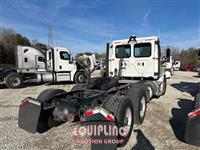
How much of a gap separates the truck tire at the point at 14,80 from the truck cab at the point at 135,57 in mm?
6564

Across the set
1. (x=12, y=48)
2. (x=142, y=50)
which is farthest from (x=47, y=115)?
(x=12, y=48)

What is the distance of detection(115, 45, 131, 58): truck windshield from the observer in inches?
214

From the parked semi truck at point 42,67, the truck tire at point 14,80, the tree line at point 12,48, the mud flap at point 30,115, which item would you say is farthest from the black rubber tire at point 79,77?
the tree line at point 12,48

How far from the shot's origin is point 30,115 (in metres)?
2.52

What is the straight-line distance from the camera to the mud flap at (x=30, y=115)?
2.47m

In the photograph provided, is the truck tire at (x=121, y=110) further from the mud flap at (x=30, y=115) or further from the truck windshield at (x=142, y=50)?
the truck windshield at (x=142, y=50)

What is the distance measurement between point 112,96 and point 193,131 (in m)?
1.63

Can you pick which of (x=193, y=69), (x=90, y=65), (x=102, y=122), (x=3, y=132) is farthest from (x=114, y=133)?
(x=193, y=69)

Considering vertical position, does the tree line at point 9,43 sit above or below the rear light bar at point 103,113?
above

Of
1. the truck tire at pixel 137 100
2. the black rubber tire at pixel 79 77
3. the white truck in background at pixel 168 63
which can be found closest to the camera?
the truck tire at pixel 137 100

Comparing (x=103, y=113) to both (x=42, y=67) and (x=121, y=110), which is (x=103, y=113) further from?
(x=42, y=67)

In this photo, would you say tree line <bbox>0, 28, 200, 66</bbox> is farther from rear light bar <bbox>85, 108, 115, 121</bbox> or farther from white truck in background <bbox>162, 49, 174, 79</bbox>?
rear light bar <bbox>85, 108, 115, 121</bbox>

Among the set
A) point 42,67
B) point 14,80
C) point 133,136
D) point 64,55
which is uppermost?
point 64,55

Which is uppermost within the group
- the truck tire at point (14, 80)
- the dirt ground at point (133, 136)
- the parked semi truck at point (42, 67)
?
the parked semi truck at point (42, 67)
